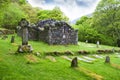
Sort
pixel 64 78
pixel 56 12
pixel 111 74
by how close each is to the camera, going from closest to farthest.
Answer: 1. pixel 64 78
2. pixel 111 74
3. pixel 56 12

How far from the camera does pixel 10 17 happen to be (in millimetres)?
61438

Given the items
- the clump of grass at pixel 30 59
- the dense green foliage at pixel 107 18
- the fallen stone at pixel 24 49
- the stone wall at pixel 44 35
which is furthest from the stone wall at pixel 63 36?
the dense green foliage at pixel 107 18

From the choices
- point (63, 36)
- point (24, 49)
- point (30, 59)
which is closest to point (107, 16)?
point (63, 36)

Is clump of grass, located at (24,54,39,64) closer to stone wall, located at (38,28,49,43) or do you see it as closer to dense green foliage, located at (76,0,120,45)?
stone wall, located at (38,28,49,43)

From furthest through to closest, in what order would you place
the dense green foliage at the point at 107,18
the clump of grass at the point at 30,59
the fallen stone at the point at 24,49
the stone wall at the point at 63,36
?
the dense green foliage at the point at 107,18
the stone wall at the point at 63,36
the fallen stone at the point at 24,49
the clump of grass at the point at 30,59

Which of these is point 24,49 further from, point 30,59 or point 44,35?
point 44,35

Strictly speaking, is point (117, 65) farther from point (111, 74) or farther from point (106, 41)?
point (106, 41)

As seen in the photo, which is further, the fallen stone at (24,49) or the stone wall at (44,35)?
the stone wall at (44,35)

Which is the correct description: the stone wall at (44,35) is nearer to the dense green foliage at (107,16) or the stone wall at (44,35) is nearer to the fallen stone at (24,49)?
the fallen stone at (24,49)

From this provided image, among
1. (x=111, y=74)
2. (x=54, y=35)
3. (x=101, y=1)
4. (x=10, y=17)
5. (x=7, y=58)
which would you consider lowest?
(x=111, y=74)

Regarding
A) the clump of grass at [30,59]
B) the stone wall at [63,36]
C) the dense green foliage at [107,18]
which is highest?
the dense green foliage at [107,18]

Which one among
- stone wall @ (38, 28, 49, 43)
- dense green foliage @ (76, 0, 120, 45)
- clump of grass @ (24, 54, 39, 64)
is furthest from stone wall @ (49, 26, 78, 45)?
dense green foliage @ (76, 0, 120, 45)

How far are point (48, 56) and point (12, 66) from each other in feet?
29.6

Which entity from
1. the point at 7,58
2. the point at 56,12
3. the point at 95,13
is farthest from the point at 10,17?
the point at 7,58
